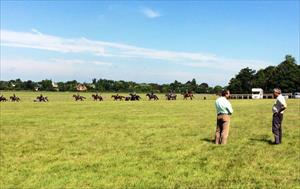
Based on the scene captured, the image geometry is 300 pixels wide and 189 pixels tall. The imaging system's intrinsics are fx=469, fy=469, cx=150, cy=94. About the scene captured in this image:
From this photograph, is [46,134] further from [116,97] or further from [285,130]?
[116,97]

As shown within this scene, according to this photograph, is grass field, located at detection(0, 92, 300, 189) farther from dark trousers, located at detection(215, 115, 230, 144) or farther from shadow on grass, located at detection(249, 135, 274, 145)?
dark trousers, located at detection(215, 115, 230, 144)

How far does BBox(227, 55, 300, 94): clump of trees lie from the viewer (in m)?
142

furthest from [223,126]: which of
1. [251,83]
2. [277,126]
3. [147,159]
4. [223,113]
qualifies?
[251,83]

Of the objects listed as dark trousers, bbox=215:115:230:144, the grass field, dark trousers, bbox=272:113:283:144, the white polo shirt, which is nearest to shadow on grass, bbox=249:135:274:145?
the grass field

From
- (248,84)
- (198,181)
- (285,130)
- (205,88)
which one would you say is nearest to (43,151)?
(198,181)

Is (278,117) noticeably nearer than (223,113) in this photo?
No

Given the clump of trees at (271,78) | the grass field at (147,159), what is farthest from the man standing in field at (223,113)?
the clump of trees at (271,78)

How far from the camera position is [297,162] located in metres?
14.7

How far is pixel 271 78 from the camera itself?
5886 inches

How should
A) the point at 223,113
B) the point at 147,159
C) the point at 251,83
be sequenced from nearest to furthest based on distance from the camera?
the point at 147,159, the point at 223,113, the point at 251,83

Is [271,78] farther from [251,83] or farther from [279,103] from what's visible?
[279,103]

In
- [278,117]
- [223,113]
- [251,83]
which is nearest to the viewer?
[223,113]

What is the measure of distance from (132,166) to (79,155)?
307 centimetres

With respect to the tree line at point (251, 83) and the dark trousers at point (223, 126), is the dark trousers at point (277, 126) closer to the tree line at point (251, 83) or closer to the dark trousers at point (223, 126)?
the dark trousers at point (223, 126)
